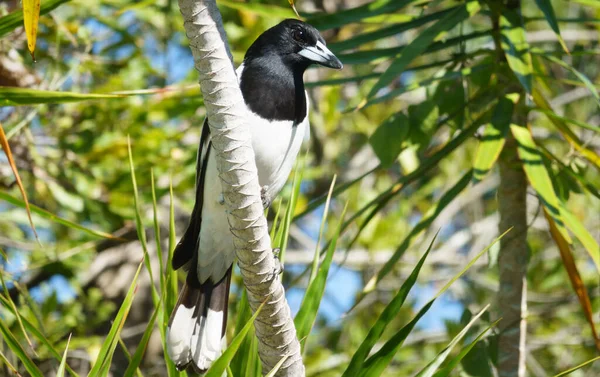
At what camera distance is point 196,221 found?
2.85m

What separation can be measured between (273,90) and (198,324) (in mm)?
789

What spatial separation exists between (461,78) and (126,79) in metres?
1.69

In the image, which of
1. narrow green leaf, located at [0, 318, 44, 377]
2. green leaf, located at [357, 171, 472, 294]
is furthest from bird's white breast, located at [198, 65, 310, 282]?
narrow green leaf, located at [0, 318, 44, 377]

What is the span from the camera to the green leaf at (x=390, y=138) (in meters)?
2.74

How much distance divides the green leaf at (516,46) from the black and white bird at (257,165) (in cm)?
55

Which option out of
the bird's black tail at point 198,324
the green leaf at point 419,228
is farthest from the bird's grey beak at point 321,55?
the bird's black tail at point 198,324

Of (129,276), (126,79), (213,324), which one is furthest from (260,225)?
(129,276)

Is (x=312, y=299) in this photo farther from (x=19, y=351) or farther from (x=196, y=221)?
(x=19, y=351)

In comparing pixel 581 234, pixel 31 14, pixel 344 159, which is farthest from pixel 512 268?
pixel 344 159

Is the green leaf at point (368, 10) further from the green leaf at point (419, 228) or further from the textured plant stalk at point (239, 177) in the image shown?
the textured plant stalk at point (239, 177)

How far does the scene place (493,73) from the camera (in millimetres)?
2926

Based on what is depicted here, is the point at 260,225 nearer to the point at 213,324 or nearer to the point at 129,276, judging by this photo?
the point at 213,324

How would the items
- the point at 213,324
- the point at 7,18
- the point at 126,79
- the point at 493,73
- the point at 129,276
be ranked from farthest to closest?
the point at 129,276
the point at 126,79
the point at 493,73
the point at 213,324
the point at 7,18

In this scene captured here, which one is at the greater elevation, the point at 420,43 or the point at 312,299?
the point at 420,43
